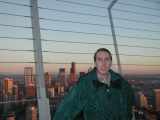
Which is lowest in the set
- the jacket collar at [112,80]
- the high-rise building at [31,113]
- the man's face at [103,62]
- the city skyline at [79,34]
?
the high-rise building at [31,113]

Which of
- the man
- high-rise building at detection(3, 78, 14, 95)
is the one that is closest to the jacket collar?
the man

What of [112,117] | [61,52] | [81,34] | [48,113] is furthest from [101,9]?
[112,117]

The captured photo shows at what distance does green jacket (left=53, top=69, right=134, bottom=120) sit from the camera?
2.00 metres

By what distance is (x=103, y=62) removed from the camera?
2098 millimetres

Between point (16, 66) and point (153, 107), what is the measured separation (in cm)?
204

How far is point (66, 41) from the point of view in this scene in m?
3.64

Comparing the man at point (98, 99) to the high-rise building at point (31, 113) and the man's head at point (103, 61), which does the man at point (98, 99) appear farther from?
the high-rise building at point (31, 113)

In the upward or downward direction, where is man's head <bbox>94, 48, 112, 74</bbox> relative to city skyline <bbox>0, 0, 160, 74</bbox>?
downward

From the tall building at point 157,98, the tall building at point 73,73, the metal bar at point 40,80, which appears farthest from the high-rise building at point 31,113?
the tall building at point 157,98

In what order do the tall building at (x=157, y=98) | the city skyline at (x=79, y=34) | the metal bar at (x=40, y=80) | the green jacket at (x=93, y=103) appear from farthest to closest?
the tall building at (x=157, y=98) → the metal bar at (x=40, y=80) → the city skyline at (x=79, y=34) → the green jacket at (x=93, y=103)

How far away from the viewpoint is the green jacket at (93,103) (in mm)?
2000

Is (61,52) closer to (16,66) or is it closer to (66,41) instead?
(66,41)

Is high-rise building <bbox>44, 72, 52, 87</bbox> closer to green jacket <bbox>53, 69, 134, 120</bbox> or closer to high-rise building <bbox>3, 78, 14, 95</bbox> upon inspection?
high-rise building <bbox>3, 78, 14, 95</bbox>

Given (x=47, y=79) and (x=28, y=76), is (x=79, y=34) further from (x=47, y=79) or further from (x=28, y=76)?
(x=28, y=76)
